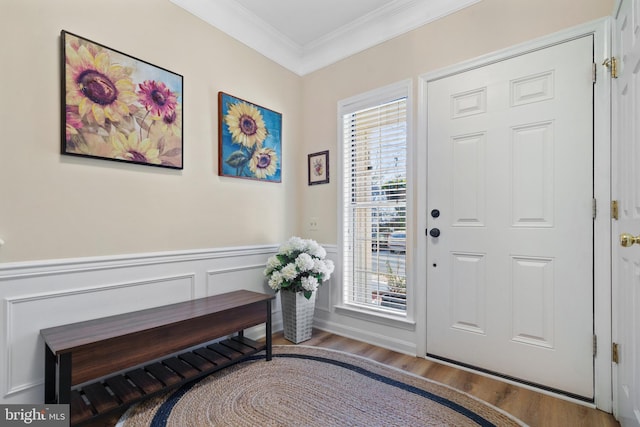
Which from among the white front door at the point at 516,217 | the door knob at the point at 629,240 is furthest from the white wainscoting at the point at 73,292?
the door knob at the point at 629,240

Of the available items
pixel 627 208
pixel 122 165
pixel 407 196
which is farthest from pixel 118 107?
pixel 627 208

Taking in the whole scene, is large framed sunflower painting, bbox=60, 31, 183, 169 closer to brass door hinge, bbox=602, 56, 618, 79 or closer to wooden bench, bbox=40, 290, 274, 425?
wooden bench, bbox=40, 290, 274, 425

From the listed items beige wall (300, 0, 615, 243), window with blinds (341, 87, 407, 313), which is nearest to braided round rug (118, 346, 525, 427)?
window with blinds (341, 87, 407, 313)

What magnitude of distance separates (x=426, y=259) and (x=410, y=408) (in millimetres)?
988

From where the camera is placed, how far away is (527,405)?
5.63 feet

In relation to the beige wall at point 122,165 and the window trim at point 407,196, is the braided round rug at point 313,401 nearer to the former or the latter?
the window trim at point 407,196

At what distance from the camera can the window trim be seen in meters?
2.38

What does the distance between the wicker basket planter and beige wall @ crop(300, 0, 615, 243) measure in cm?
61

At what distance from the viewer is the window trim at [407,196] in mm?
2381

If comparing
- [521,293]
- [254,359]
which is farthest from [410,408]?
[254,359]

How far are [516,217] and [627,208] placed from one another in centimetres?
56

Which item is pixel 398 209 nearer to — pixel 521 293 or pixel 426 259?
pixel 426 259

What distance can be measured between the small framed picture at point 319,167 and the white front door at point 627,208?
1949 mm

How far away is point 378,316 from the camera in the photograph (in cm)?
255
